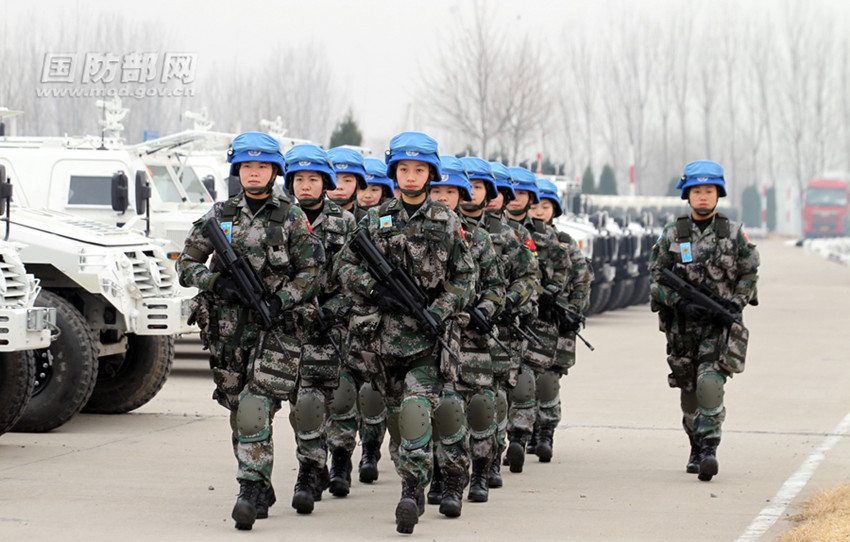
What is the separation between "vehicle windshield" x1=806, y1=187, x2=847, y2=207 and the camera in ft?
247

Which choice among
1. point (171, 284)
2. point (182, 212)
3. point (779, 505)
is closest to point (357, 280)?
point (779, 505)

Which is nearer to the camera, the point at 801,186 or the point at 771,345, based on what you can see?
the point at 771,345

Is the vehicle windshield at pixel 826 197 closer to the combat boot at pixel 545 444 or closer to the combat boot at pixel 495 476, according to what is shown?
the combat boot at pixel 545 444

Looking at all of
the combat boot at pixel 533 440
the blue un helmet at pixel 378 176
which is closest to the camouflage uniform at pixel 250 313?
the blue un helmet at pixel 378 176

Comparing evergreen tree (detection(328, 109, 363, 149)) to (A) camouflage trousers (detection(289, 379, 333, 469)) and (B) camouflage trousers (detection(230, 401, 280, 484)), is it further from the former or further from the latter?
(B) camouflage trousers (detection(230, 401, 280, 484))

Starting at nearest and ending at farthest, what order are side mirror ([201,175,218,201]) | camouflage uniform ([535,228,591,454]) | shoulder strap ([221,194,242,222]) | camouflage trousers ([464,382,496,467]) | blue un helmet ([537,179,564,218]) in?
shoulder strap ([221,194,242,222]) → camouflage trousers ([464,382,496,467]) → camouflage uniform ([535,228,591,454]) → blue un helmet ([537,179,564,218]) → side mirror ([201,175,218,201])

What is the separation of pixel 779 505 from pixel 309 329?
2.54 meters

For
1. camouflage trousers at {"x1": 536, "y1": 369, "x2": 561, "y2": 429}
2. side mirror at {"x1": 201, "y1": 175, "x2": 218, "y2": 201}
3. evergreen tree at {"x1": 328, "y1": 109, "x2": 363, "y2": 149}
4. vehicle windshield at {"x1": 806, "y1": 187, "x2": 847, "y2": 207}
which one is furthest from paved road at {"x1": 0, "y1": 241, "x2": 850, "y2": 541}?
vehicle windshield at {"x1": 806, "y1": 187, "x2": 847, "y2": 207}

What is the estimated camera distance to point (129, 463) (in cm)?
961

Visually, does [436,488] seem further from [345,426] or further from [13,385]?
[13,385]

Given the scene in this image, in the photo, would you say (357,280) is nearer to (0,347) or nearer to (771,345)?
(0,347)

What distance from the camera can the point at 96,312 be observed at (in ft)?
38.0

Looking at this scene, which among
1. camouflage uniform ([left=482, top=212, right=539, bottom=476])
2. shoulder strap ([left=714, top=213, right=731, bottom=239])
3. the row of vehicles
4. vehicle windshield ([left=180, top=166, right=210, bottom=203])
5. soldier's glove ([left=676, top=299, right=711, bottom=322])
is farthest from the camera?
vehicle windshield ([left=180, top=166, right=210, bottom=203])

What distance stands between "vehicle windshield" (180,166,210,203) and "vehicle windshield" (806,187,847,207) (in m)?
61.0
